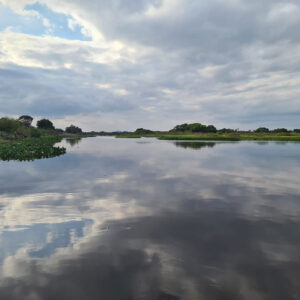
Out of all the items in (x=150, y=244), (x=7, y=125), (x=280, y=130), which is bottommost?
(x=150, y=244)

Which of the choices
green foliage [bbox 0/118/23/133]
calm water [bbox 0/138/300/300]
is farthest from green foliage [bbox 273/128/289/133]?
calm water [bbox 0/138/300/300]

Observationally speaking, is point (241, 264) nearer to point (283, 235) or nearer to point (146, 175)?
→ point (283, 235)

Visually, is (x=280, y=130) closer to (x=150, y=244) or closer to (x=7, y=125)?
(x=7, y=125)

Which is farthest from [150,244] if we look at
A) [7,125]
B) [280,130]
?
[280,130]

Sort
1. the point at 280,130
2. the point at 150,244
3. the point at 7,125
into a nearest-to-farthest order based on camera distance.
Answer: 1. the point at 150,244
2. the point at 7,125
3. the point at 280,130

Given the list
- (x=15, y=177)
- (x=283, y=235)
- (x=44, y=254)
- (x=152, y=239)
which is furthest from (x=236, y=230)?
(x=15, y=177)

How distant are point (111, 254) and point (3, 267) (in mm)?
3466

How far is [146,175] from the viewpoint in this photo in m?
23.1

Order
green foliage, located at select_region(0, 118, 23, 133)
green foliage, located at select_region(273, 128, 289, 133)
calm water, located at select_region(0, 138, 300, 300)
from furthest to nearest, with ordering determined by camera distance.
Answer: 1. green foliage, located at select_region(273, 128, 289, 133)
2. green foliage, located at select_region(0, 118, 23, 133)
3. calm water, located at select_region(0, 138, 300, 300)

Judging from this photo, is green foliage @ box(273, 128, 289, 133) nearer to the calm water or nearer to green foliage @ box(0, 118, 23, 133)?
green foliage @ box(0, 118, 23, 133)

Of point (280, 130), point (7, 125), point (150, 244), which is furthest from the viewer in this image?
point (280, 130)

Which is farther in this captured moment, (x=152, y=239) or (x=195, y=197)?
(x=195, y=197)

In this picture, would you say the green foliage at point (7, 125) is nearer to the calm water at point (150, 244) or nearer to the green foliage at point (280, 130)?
the calm water at point (150, 244)

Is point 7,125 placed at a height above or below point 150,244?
above
